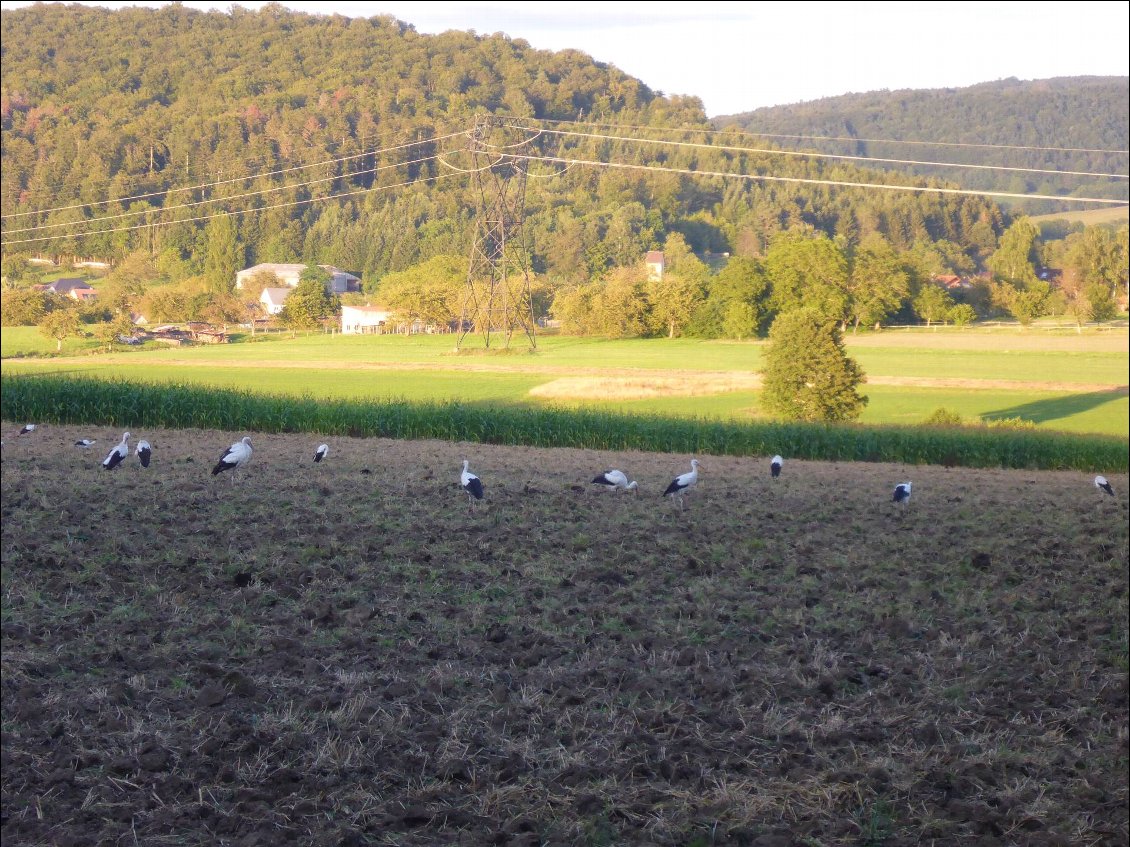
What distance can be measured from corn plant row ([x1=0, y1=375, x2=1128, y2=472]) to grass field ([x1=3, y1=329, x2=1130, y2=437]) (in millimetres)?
278

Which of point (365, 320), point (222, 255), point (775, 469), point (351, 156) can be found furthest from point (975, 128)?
point (222, 255)

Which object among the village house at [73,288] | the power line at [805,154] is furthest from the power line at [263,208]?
the power line at [805,154]

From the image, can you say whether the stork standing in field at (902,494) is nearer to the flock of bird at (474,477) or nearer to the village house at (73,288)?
the flock of bird at (474,477)

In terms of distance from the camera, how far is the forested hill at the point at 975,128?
651 inches

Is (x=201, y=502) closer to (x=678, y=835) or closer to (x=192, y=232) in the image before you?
(x=678, y=835)

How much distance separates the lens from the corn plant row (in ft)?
44.3

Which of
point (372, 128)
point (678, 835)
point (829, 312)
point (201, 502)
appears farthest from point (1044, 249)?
point (678, 835)

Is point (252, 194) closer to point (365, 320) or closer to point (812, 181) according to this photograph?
point (365, 320)

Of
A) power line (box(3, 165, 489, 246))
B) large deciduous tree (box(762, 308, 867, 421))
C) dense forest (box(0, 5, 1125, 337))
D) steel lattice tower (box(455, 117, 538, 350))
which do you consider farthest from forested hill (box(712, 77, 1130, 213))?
power line (box(3, 165, 489, 246))

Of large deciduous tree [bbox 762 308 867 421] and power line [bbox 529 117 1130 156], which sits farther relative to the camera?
large deciduous tree [bbox 762 308 867 421]

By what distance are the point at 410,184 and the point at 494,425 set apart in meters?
3.19

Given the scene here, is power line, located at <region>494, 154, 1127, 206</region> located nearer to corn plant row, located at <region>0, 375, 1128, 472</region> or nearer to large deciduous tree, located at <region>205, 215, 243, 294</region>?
corn plant row, located at <region>0, 375, 1128, 472</region>

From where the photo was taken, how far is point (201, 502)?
790 cm

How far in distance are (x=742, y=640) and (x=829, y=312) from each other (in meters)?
10.7
